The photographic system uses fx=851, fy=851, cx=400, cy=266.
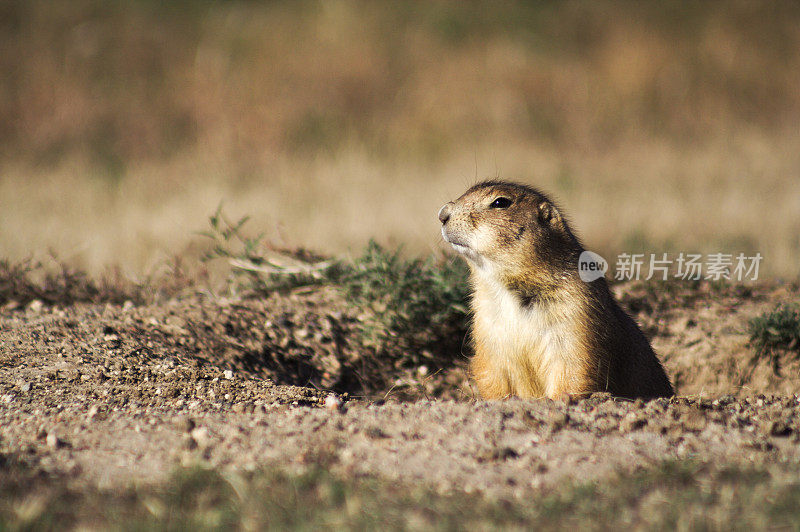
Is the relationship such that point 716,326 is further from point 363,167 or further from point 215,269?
point 363,167

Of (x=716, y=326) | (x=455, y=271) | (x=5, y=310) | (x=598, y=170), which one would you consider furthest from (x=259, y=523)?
(x=598, y=170)

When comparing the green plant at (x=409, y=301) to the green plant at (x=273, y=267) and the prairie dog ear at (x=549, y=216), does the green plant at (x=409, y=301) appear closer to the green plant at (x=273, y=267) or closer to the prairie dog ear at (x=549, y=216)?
the green plant at (x=273, y=267)

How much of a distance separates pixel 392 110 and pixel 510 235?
7.61 m

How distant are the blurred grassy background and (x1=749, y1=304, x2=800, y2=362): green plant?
2.97 m

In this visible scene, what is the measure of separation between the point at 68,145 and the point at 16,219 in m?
3.11

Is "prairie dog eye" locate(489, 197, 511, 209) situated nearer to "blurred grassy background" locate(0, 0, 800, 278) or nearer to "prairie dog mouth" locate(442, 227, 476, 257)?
"prairie dog mouth" locate(442, 227, 476, 257)

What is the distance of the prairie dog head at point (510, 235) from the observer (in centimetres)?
375

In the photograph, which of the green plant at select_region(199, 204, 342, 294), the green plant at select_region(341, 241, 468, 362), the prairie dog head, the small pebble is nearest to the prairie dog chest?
the prairie dog head

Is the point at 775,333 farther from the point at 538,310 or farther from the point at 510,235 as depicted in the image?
the point at 510,235

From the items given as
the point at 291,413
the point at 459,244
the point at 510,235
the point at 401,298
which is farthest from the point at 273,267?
the point at 291,413

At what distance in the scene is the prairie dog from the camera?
3693mm

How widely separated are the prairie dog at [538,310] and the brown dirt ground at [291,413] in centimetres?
38

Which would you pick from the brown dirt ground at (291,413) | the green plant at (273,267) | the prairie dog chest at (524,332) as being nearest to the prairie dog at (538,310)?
the prairie dog chest at (524,332)

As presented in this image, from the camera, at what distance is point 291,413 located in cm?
307
